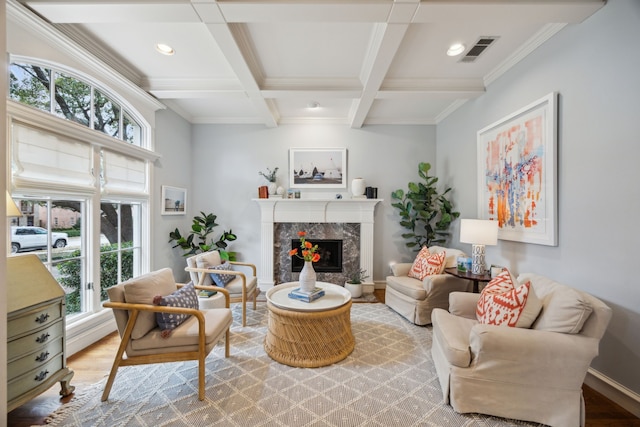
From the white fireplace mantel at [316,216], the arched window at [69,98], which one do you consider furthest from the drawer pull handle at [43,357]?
the white fireplace mantel at [316,216]

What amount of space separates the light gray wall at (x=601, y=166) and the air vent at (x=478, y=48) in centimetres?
45

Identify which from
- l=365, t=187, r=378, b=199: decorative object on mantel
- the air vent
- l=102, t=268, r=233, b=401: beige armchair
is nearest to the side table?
l=365, t=187, r=378, b=199: decorative object on mantel

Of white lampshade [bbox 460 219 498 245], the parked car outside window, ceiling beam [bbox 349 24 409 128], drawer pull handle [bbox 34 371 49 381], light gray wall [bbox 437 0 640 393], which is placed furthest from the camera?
white lampshade [bbox 460 219 498 245]

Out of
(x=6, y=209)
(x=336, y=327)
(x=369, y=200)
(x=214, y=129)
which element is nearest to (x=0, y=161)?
(x=6, y=209)

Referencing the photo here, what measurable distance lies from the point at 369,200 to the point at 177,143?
3.24 m

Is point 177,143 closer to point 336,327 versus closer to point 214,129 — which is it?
point 214,129

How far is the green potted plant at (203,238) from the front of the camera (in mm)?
3883

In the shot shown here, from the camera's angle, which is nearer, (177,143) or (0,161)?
(0,161)

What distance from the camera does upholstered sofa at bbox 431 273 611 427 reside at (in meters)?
1.58

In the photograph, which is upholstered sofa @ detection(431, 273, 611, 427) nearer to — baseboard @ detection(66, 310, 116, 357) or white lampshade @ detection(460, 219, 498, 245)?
white lampshade @ detection(460, 219, 498, 245)

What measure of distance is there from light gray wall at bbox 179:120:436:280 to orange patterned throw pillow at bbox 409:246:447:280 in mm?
1075

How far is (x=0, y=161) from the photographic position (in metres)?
1.44

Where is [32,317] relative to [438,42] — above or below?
below

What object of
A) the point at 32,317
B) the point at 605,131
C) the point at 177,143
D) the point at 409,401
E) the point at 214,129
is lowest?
the point at 409,401
